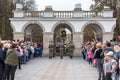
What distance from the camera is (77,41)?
4094 cm

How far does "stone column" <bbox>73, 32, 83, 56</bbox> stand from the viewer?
40.8 m

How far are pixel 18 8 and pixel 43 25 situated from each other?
3366 mm

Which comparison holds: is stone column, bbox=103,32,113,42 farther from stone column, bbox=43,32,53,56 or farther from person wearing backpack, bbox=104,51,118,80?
person wearing backpack, bbox=104,51,118,80

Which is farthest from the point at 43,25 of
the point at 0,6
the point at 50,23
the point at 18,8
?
the point at 0,6

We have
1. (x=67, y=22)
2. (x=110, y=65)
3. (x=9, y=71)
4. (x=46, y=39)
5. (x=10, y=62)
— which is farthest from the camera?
(x=46, y=39)

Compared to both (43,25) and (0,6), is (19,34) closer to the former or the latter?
(43,25)

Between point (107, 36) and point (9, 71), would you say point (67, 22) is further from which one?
point (9, 71)

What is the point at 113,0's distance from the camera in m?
57.1

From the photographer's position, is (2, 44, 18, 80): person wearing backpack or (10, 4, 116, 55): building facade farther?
(10, 4, 116, 55): building facade

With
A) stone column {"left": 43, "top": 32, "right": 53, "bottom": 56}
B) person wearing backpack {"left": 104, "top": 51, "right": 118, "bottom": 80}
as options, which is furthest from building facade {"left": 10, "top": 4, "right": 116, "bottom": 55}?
person wearing backpack {"left": 104, "top": 51, "right": 118, "bottom": 80}

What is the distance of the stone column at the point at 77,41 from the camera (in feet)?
134

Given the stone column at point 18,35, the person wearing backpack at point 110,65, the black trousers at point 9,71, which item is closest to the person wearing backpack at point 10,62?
the black trousers at point 9,71

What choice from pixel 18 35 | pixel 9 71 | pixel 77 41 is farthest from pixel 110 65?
Result: pixel 18 35

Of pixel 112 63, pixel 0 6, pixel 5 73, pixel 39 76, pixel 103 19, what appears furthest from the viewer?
pixel 0 6
